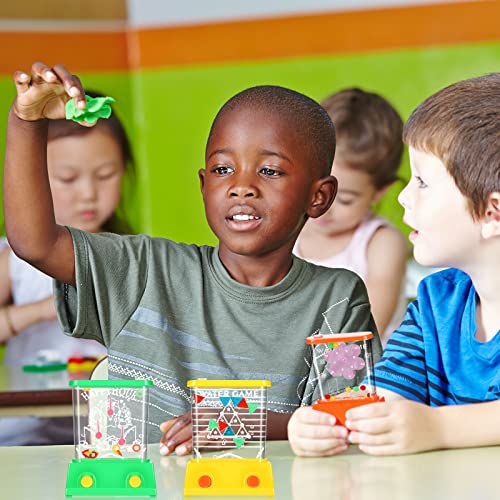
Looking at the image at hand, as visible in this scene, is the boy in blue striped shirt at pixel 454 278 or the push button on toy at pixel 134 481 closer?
the push button on toy at pixel 134 481

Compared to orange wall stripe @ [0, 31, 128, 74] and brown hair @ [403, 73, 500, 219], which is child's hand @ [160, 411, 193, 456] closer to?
brown hair @ [403, 73, 500, 219]

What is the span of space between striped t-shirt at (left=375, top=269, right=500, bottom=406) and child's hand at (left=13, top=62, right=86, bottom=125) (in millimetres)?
477

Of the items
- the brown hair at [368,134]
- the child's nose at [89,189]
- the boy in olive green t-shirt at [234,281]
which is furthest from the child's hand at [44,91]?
the child's nose at [89,189]

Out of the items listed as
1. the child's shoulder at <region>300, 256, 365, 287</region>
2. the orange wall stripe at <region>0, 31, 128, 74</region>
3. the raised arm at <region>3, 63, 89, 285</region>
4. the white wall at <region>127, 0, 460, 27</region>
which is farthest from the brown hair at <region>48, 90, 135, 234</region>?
the raised arm at <region>3, 63, 89, 285</region>

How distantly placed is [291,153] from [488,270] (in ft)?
0.96

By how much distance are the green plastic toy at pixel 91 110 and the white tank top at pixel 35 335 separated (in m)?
1.99

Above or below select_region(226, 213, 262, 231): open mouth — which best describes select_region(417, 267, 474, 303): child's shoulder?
below

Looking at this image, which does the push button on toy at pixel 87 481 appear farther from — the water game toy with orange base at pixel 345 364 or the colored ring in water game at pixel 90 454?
the water game toy with orange base at pixel 345 364

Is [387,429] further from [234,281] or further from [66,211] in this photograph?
[66,211]

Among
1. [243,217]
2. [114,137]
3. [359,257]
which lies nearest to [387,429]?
[243,217]

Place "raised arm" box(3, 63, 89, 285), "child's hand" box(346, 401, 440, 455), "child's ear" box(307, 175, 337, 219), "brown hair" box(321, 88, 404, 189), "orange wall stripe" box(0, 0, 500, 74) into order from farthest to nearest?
"orange wall stripe" box(0, 0, 500, 74) < "brown hair" box(321, 88, 404, 189) < "child's ear" box(307, 175, 337, 219) < "raised arm" box(3, 63, 89, 285) < "child's hand" box(346, 401, 440, 455)

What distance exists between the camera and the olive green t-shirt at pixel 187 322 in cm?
130

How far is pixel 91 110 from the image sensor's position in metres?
1.05

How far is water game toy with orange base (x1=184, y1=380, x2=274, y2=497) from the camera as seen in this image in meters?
0.90
